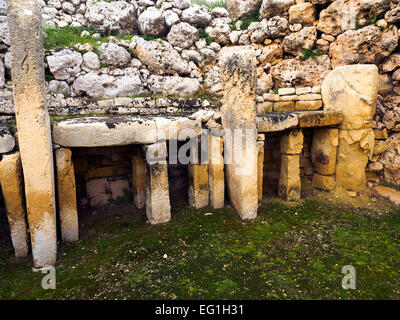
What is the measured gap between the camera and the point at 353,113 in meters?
5.51

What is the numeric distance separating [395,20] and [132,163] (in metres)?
6.10

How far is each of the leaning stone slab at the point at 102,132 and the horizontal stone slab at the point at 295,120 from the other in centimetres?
212

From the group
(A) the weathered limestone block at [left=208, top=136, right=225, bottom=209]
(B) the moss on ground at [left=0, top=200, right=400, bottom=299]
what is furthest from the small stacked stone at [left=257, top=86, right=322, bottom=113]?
(B) the moss on ground at [left=0, top=200, right=400, bottom=299]

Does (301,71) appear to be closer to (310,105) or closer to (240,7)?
(310,105)

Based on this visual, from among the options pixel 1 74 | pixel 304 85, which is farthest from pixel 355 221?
pixel 1 74

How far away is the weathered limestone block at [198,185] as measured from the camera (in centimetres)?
506

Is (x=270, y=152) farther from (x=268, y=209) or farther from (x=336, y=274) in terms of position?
(x=336, y=274)

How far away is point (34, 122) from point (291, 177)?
4622 mm

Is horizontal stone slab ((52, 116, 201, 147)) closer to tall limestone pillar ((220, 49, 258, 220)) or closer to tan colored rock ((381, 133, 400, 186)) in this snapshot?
tall limestone pillar ((220, 49, 258, 220))

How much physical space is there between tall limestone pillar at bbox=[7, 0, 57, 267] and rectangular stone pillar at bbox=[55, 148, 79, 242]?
36 cm

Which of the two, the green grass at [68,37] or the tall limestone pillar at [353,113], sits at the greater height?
the green grass at [68,37]

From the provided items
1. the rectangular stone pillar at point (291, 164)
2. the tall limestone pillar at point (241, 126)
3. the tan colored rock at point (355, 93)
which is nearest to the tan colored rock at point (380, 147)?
the tan colored rock at point (355, 93)

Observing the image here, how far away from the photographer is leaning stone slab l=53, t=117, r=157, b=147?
150 inches

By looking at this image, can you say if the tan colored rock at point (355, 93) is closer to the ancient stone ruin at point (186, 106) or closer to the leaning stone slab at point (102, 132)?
the ancient stone ruin at point (186, 106)
